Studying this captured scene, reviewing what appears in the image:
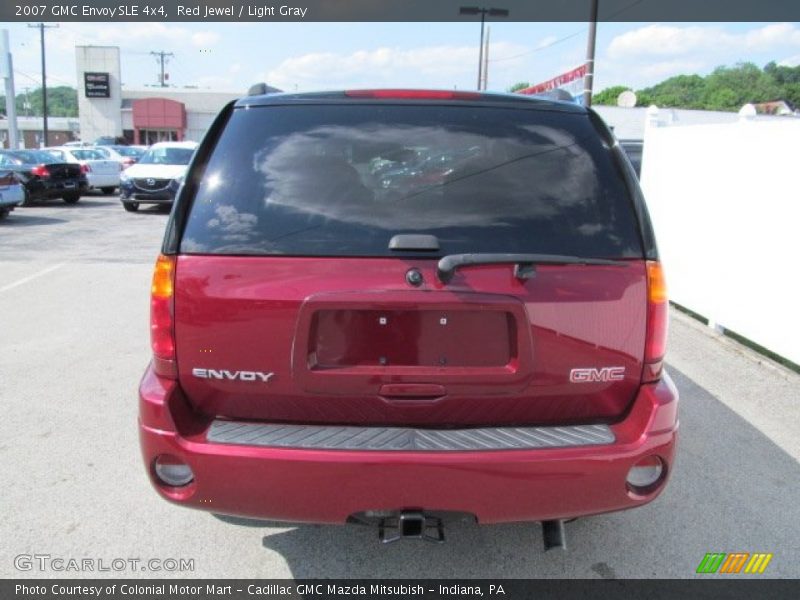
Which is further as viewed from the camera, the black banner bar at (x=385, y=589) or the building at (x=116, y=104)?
the building at (x=116, y=104)

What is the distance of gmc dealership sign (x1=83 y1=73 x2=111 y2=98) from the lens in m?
59.8

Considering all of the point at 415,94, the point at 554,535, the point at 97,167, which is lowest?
the point at 554,535

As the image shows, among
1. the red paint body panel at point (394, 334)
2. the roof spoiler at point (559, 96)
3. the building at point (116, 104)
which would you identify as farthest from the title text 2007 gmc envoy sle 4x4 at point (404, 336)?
the building at point (116, 104)

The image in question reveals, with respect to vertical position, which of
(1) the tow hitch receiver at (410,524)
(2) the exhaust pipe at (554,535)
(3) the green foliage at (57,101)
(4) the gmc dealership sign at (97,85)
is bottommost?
(2) the exhaust pipe at (554,535)

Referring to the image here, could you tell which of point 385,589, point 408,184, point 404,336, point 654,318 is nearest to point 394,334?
Result: point 404,336

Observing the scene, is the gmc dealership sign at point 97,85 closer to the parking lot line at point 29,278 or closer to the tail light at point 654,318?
the parking lot line at point 29,278

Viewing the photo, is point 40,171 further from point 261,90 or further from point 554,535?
point 554,535

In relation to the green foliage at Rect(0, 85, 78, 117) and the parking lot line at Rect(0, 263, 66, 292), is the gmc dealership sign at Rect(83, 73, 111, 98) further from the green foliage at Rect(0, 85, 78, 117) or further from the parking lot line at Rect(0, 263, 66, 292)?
the green foliage at Rect(0, 85, 78, 117)

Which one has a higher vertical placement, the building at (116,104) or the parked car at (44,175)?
the building at (116,104)

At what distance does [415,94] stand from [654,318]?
1271mm

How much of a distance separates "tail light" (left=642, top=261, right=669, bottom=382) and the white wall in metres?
3.65

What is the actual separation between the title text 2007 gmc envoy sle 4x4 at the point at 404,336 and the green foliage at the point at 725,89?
268ft

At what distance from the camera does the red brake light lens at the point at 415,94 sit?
263 centimetres

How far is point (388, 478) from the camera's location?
219cm
